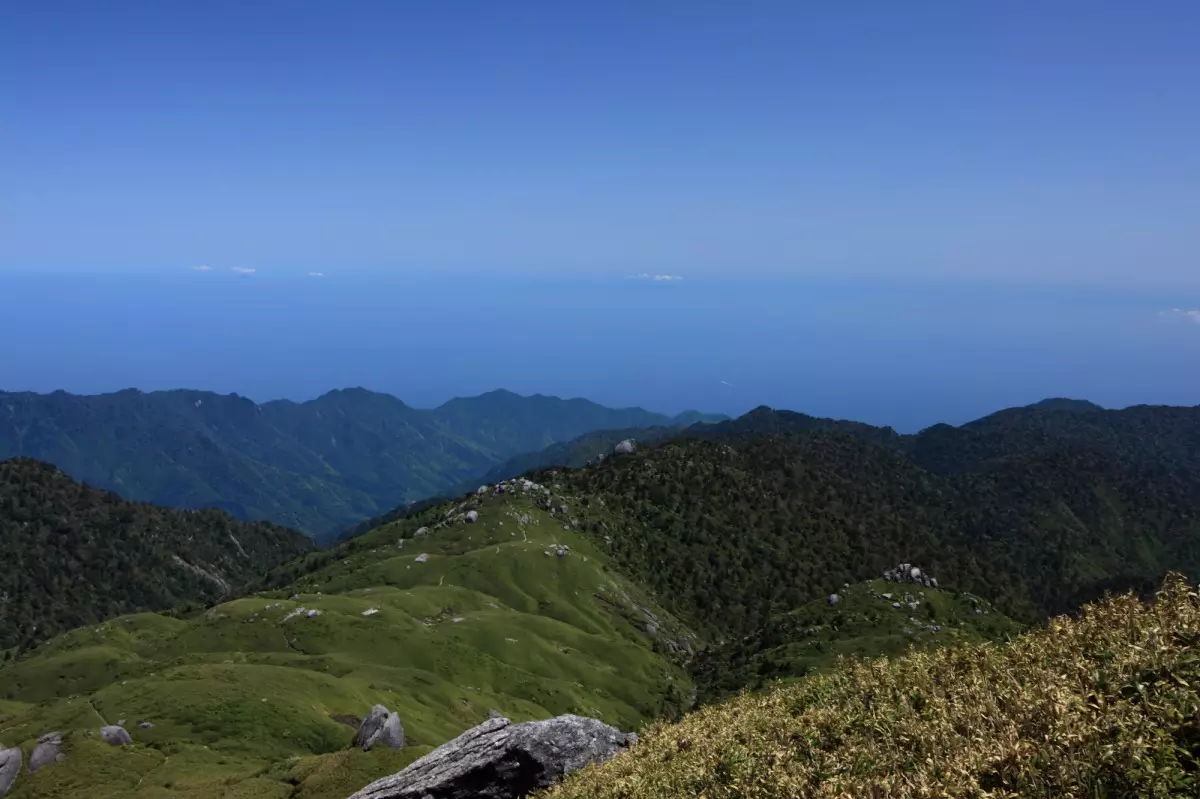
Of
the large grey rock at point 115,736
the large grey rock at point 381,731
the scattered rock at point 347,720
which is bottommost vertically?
the scattered rock at point 347,720

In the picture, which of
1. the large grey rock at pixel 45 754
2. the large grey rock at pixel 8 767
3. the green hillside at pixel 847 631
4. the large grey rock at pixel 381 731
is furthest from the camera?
the green hillside at pixel 847 631

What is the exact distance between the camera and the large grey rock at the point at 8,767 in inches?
2256

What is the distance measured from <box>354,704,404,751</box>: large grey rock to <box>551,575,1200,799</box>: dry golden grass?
1698 inches

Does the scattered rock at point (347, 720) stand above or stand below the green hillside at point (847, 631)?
above

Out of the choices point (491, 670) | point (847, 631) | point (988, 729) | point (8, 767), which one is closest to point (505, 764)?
point (988, 729)

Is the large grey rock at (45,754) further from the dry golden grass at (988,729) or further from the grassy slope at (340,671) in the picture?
the dry golden grass at (988,729)

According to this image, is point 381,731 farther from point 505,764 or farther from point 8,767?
point 8,767

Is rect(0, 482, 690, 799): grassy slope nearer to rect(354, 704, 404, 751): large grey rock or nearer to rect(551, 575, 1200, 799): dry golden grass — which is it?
rect(354, 704, 404, 751): large grey rock

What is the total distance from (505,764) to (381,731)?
30.5 metres

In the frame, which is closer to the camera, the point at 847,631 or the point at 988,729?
the point at 988,729

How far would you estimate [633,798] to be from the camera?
2138 cm

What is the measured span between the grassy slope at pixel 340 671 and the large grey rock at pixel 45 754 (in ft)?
3.00

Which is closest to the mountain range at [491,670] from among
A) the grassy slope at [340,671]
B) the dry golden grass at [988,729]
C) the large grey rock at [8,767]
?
the dry golden grass at [988,729]

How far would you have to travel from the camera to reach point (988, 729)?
16141mm
